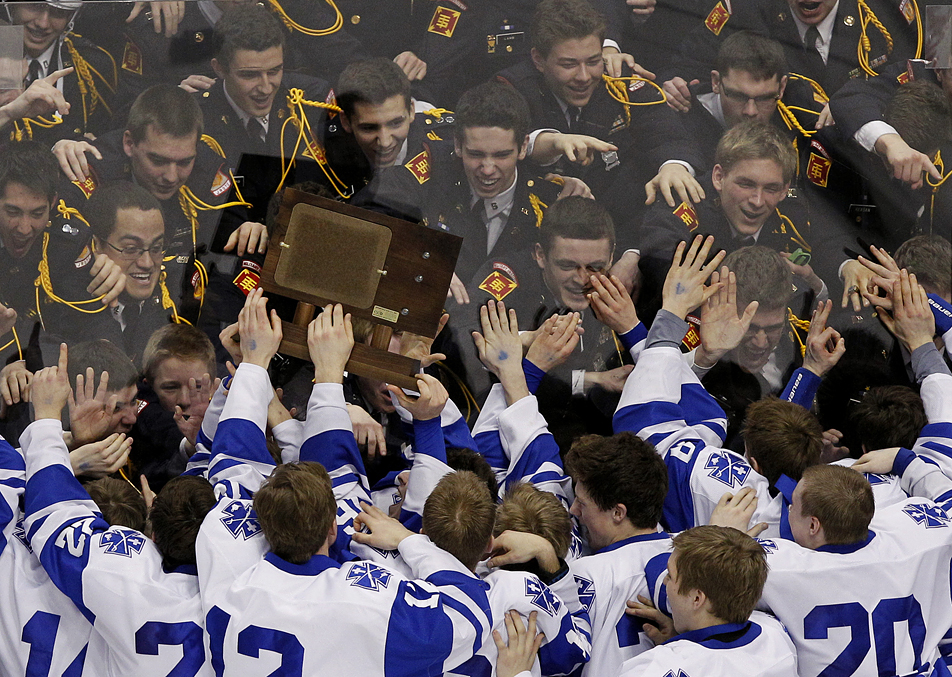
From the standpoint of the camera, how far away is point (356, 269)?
497 cm

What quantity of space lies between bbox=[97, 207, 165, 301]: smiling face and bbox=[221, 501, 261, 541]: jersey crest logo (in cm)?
182

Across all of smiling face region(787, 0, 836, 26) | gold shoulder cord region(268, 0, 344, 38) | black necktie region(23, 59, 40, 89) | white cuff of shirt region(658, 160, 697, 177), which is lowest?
black necktie region(23, 59, 40, 89)

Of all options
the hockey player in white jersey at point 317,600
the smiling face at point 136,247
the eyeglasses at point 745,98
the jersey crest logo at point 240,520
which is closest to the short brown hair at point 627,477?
the hockey player in white jersey at point 317,600

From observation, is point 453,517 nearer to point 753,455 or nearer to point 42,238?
point 753,455

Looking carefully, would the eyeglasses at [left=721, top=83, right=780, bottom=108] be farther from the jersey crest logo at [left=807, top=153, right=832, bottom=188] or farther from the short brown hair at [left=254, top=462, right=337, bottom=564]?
the short brown hair at [left=254, top=462, right=337, bottom=564]

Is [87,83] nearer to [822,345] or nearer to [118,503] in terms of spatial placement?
[118,503]

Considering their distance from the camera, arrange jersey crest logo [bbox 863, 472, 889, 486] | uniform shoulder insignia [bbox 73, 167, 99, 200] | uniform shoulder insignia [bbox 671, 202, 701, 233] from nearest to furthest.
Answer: jersey crest logo [bbox 863, 472, 889, 486] → uniform shoulder insignia [bbox 73, 167, 99, 200] → uniform shoulder insignia [bbox 671, 202, 701, 233]

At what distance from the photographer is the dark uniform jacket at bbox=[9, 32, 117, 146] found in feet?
18.3

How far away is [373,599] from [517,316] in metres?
2.33

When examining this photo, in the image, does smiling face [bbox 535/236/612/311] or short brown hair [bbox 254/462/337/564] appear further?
smiling face [bbox 535/236/612/311]

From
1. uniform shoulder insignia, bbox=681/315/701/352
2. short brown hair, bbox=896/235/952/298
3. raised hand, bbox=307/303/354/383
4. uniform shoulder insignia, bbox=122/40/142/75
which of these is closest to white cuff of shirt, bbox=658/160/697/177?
uniform shoulder insignia, bbox=681/315/701/352

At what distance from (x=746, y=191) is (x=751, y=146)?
26 centimetres

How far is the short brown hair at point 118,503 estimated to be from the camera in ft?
15.6

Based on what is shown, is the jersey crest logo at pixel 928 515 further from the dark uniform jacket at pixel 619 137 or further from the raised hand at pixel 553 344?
the dark uniform jacket at pixel 619 137
